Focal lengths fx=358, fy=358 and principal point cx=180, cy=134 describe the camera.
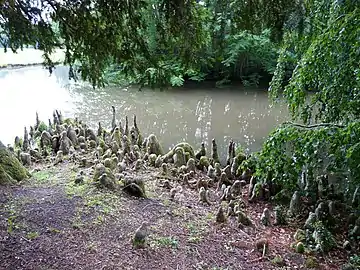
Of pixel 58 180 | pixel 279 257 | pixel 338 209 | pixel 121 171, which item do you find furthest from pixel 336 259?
pixel 58 180

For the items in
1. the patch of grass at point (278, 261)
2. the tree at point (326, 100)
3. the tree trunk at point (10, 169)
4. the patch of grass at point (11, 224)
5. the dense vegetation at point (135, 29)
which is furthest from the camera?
the tree trunk at point (10, 169)

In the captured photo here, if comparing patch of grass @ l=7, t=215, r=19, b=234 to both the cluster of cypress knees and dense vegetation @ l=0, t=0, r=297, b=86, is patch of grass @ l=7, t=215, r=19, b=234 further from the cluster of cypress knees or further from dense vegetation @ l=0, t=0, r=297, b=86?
dense vegetation @ l=0, t=0, r=297, b=86

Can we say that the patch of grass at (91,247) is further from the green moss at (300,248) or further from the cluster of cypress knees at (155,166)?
the green moss at (300,248)

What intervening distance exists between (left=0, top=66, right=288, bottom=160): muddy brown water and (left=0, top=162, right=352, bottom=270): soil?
414 cm

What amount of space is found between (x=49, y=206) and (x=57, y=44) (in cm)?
165

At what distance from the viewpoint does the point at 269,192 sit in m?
→ 5.09

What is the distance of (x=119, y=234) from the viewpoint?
3430 millimetres

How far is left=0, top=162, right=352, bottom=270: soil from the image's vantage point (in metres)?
3.03

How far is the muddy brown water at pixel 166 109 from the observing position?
995 centimetres

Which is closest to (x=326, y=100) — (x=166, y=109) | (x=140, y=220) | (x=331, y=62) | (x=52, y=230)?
(x=331, y=62)

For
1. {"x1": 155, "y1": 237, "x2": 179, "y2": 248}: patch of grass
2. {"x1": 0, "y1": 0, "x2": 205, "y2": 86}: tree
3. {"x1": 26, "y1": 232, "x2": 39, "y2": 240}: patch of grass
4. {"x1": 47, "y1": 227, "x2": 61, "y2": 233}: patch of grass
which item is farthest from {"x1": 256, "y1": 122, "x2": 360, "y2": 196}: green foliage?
{"x1": 26, "y1": 232, "x2": 39, "y2": 240}: patch of grass

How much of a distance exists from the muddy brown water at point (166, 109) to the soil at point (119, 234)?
4144 mm

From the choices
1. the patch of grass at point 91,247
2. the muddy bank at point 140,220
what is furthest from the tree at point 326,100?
the patch of grass at point 91,247

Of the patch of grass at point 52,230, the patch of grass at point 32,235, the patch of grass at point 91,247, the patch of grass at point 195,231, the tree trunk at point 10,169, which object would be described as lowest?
the patch of grass at point 195,231
